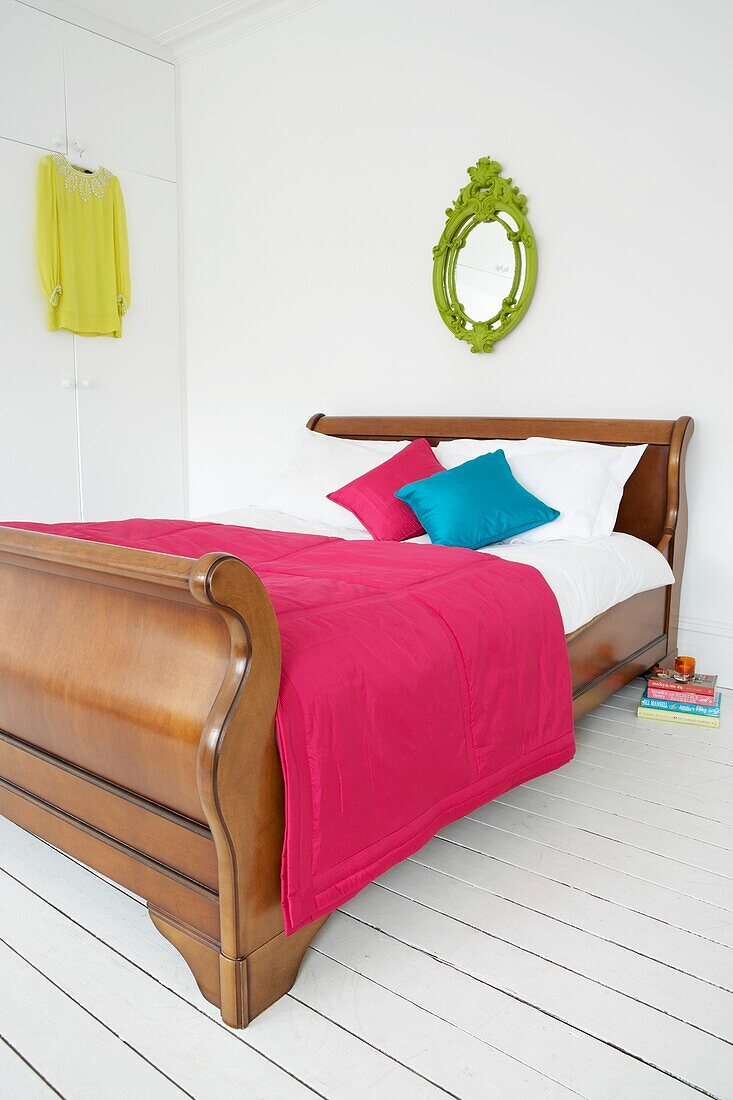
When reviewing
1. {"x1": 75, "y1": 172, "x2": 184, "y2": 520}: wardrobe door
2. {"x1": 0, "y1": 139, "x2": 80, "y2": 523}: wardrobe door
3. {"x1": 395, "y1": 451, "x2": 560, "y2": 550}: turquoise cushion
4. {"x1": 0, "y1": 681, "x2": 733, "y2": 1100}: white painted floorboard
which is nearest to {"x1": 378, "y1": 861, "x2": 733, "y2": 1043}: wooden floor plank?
{"x1": 0, "y1": 681, "x2": 733, "y2": 1100}: white painted floorboard

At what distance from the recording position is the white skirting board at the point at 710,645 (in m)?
3.16

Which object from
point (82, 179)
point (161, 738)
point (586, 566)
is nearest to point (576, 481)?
point (586, 566)

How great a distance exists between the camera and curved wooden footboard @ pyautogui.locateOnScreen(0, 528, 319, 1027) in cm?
136

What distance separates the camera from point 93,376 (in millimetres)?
4418

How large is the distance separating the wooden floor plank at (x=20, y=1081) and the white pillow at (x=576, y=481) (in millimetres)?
2061

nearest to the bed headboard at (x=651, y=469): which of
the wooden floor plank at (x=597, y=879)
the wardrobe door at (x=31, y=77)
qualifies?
the wooden floor plank at (x=597, y=879)

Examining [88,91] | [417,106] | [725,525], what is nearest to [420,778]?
[725,525]

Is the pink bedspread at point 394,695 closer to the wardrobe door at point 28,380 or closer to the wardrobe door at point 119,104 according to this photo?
the wardrobe door at point 28,380

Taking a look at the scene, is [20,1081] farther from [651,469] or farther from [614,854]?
[651,469]

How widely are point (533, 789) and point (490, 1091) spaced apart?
1.09 m

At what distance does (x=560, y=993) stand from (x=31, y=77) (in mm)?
4264

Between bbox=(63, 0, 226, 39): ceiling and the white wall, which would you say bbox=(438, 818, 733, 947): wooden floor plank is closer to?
the white wall

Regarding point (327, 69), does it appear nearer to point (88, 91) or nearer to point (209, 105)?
point (209, 105)

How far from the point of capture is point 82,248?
4.27m
